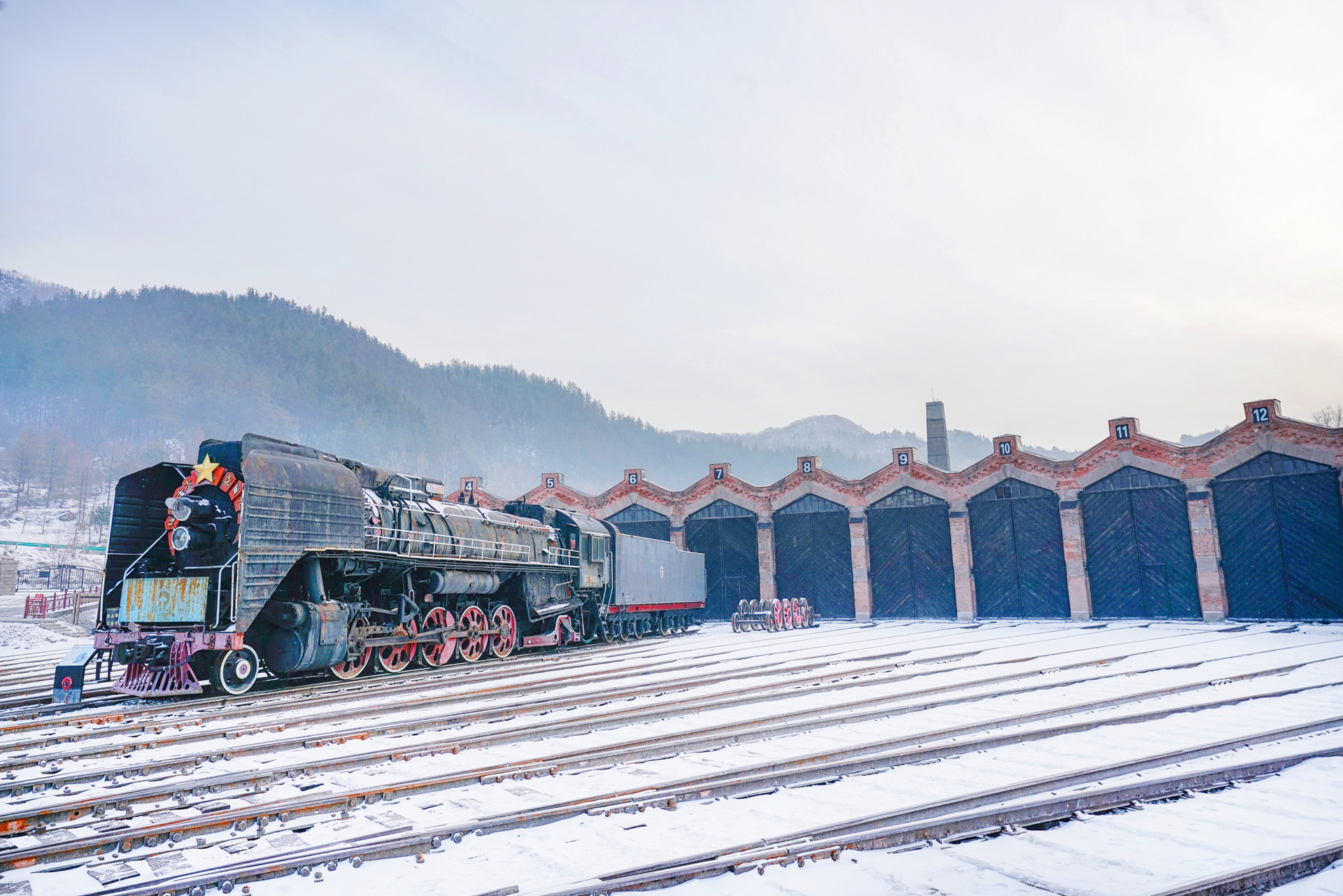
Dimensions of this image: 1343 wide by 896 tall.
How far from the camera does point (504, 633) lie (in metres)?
16.5

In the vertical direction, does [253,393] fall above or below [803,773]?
above

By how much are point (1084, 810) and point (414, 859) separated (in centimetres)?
404

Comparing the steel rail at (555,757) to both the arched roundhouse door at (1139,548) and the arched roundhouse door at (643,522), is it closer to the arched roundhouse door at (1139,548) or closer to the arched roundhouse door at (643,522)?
the arched roundhouse door at (1139,548)

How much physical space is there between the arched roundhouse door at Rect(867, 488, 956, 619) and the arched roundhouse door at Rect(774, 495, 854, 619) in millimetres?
1046

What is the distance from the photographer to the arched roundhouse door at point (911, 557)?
27219 millimetres

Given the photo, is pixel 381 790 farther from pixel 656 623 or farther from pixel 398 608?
pixel 656 623

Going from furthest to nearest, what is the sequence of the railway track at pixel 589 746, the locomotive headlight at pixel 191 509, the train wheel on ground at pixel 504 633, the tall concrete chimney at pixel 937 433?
the tall concrete chimney at pixel 937 433 < the train wheel on ground at pixel 504 633 < the locomotive headlight at pixel 191 509 < the railway track at pixel 589 746

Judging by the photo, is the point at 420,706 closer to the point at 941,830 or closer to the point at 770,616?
the point at 941,830

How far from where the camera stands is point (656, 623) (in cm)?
2398

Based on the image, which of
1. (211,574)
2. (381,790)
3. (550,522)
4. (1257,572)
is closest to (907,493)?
(1257,572)

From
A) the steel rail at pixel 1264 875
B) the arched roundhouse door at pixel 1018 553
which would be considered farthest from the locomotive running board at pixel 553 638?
the steel rail at pixel 1264 875

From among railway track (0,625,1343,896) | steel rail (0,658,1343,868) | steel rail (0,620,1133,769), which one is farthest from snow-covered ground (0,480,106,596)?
steel rail (0,658,1343,868)

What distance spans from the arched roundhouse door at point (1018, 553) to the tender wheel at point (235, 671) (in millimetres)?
22913

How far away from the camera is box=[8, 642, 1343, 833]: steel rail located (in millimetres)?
5366
